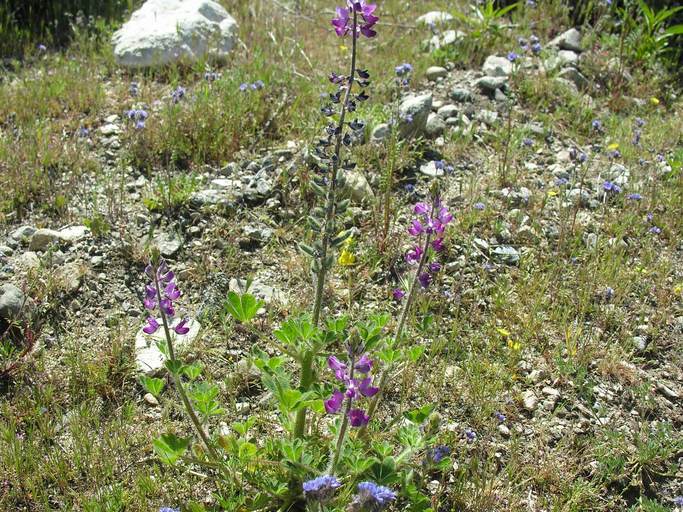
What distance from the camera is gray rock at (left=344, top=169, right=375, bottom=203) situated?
461 centimetres

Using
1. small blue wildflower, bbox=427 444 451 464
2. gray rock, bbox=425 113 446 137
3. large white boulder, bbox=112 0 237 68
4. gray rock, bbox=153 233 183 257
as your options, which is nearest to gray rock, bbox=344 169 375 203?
gray rock, bbox=425 113 446 137

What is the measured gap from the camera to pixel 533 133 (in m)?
5.42

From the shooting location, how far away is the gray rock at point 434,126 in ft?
17.3

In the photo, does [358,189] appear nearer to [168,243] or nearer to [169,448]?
[168,243]

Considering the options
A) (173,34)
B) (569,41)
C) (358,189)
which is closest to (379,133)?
(358,189)

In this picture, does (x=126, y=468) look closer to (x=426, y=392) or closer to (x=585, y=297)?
(x=426, y=392)

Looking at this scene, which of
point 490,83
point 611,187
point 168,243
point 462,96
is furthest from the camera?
point 490,83

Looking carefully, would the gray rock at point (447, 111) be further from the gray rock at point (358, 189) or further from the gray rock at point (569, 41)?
the gray rock at point (569, 41)

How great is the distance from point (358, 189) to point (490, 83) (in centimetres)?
197

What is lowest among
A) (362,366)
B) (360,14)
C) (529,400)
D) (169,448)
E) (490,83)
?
(529,400)

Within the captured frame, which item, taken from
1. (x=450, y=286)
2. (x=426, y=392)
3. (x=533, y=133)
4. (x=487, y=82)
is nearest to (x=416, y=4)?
(x=487, y=82)

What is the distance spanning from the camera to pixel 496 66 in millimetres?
6121

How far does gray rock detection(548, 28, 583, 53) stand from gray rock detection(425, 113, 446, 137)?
1.96 metres

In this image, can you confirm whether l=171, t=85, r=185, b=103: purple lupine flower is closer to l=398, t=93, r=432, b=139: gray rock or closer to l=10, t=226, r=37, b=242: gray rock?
l=10, t=226, r=37, b=242: gray rock
